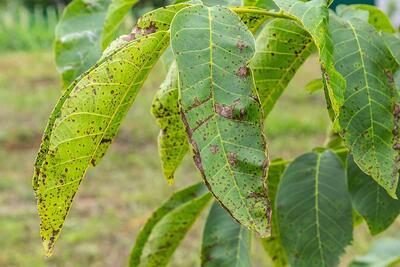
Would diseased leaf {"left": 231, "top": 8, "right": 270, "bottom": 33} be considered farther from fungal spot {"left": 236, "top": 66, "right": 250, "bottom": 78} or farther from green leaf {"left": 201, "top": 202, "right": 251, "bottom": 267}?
green leaf {"left": 201, "top": 202, "right": 251, "bottom": 267}

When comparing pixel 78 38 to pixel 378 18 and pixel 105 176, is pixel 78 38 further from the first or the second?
pixel 105 176

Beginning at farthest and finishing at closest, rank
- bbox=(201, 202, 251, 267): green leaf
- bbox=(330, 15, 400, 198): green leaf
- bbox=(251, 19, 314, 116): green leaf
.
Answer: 1. bbox=(201, 202, 251, 267): green leaf
2. bbox=(251, 19, 314, 116): green leaf
3. bbox=(330, 15, 400, 198): green leaf

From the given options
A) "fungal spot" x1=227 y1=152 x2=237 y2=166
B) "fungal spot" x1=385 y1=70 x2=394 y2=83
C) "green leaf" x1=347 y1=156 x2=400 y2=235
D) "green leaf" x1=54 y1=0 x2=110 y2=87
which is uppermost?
"fungal spot" x1=227 y1=152 x2=237 y2=166

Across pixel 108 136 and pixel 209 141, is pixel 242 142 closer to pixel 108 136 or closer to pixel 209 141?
pixel 209 141

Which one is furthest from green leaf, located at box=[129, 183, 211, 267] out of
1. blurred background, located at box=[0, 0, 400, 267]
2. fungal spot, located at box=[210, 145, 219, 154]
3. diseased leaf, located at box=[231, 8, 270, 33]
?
blurred background, located at box=[0, 0, 400, 267]

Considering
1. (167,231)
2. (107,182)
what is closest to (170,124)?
(167,231)

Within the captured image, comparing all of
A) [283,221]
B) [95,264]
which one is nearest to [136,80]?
[283,221]
